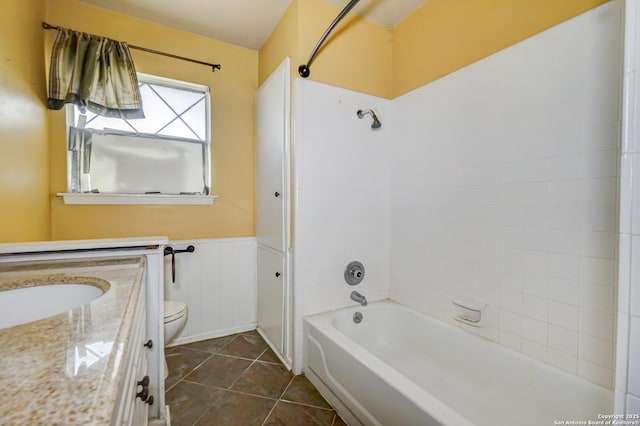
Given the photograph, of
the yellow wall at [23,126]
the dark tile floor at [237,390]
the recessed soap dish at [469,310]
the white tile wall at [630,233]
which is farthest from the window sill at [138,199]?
the white tile wall at [630,233]

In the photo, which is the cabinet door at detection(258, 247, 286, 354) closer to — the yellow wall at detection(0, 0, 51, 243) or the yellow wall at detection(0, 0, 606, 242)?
the yellow wall at detection(0, 0, 606, 242)

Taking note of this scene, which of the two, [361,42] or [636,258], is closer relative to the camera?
[636,258]

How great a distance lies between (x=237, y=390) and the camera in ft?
5.78

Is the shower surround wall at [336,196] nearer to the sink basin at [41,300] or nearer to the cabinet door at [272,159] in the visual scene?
the cabinet door at [272,159]

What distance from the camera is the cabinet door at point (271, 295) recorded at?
2.12 meters

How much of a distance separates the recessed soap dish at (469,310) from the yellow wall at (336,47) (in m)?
1.63

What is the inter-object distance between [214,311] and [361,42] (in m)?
2.53

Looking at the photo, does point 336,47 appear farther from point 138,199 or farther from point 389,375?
point 389,375

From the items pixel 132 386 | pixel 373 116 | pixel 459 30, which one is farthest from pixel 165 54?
pixel 132 386

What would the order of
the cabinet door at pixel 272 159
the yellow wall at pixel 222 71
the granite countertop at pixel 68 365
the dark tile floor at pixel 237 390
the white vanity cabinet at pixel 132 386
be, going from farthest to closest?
1. the cabinet door at pixel 272 159
2. the dark tile floor at pixel 237 390
3. the yellow wall at pixel 222 71
4. the white vanity cabinet at pixel 132 386
5. the granite countertop at pixel 68 365

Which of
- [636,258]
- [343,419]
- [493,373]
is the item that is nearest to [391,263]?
[493,373]

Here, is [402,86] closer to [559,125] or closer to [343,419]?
[559,125]

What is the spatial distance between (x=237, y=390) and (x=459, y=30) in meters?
2.68

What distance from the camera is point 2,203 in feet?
4.15
